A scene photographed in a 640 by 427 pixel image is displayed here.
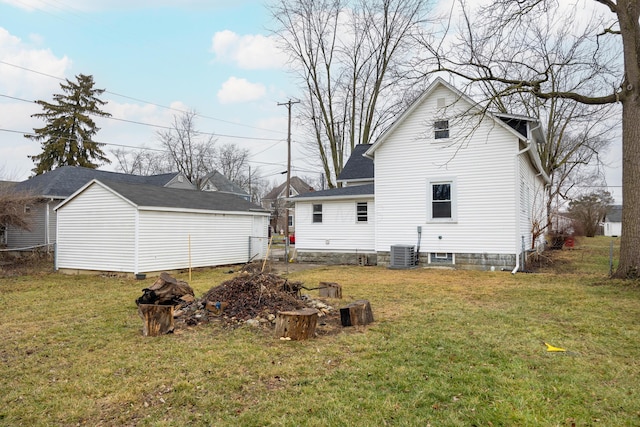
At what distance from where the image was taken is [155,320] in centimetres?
597

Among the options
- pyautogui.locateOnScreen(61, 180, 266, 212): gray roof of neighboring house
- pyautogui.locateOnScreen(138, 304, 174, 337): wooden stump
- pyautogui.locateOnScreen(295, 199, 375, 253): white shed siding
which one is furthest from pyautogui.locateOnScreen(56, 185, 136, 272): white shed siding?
pyautogui.locateOnScreen(138, 304, 174, 337): wooden stump

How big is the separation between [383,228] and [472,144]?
444 centimetres

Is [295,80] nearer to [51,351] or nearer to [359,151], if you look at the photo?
[359,151]

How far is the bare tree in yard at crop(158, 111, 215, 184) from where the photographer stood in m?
39.1

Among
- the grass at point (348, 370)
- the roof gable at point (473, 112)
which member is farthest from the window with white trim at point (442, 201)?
the grass at point (348, 370)

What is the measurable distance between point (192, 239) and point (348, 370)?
11716 mm

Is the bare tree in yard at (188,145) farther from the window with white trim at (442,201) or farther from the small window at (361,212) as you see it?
the window with white trim at (442,201)

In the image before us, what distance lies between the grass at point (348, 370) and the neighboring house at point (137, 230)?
5.24 metres

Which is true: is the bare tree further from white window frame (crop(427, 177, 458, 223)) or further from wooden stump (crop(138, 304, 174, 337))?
wooden stump (crop(138, 304, 174, 337))

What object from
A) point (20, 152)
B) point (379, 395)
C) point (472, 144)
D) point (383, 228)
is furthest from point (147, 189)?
point (20, 152)

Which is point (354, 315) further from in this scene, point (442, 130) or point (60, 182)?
point (60, 182)

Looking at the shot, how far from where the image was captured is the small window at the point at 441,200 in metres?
14.1

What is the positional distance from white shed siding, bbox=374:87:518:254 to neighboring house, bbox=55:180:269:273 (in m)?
6.77

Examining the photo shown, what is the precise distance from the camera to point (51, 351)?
5.36m
